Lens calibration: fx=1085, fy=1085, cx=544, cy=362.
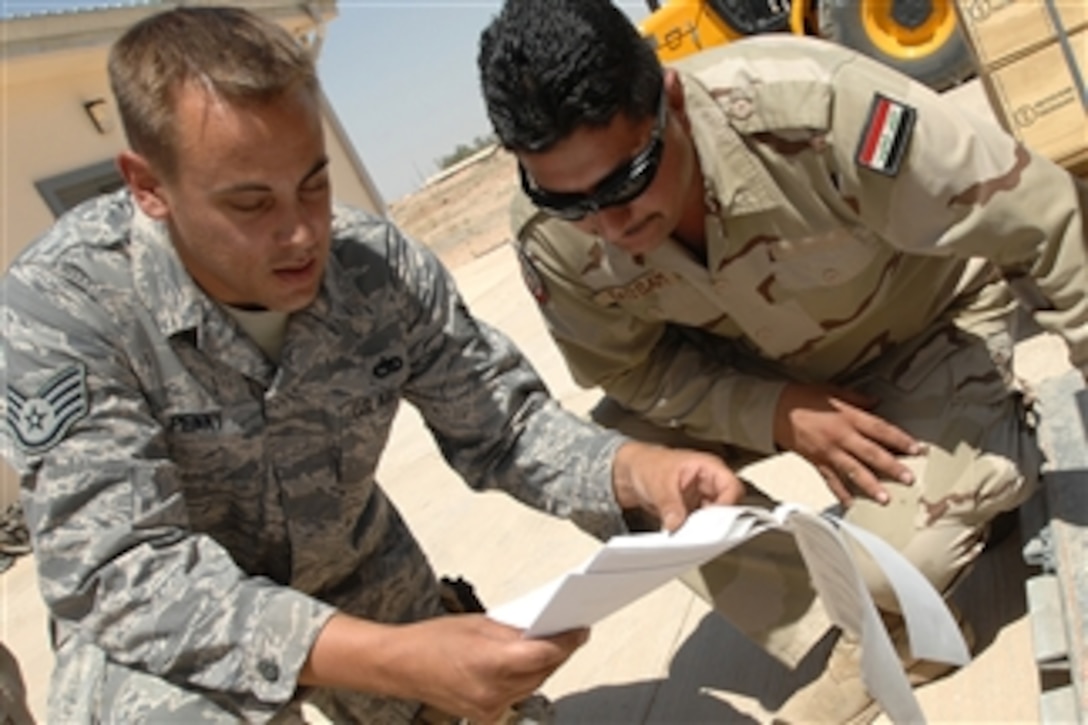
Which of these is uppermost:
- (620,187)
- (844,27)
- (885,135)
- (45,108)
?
(45,108)

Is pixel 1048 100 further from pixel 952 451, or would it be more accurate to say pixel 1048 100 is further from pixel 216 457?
pixel 216 457

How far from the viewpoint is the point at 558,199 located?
1885 millimetres

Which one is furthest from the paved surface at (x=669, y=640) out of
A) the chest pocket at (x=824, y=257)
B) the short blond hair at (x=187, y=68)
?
the short blond hair at (x=187, y=68)

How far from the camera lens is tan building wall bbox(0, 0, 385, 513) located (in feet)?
25.4

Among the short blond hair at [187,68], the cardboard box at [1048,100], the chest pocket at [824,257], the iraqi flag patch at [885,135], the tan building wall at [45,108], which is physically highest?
the tan building wall at [45,108]

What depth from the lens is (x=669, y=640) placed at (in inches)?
98.6

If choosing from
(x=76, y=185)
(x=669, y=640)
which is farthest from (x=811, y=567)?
(x=76, y=185)

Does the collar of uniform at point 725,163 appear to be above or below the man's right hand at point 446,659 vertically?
above

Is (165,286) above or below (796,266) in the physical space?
above

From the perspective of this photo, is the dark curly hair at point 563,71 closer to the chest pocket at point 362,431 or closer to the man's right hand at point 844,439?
the chest pocket at point 362,431

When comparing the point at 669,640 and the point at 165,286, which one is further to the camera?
the point at 669,640

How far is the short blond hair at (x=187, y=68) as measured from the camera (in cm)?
164

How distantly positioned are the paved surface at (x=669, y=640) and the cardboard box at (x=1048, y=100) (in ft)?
1.80

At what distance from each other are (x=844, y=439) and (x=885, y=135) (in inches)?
23.4
